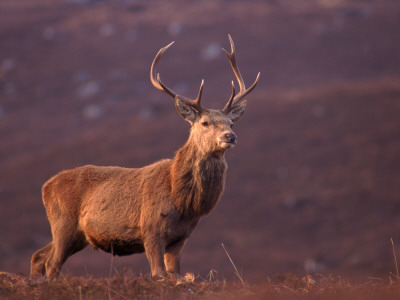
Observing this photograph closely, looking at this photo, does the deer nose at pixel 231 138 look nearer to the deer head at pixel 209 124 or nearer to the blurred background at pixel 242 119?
the deer head at pixel 209 124

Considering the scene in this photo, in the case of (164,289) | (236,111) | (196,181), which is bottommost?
(164,289)

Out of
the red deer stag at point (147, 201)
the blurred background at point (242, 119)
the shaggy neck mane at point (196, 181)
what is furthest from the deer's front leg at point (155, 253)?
the blurred background at point (242, 119)

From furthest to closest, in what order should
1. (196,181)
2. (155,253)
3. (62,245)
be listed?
(62,245) → (196,181) → (155,253)

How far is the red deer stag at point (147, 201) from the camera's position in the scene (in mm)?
10487

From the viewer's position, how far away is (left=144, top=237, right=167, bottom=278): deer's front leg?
10047mm

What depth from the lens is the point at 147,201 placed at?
1070 centimetres

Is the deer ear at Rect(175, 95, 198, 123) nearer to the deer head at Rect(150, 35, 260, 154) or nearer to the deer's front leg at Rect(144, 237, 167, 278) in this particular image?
the deer head at Rect(150, 35, 260, 154)

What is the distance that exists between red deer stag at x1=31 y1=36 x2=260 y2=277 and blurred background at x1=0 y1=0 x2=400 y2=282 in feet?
57.3

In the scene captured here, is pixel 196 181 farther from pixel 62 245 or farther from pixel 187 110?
pixel 62 245

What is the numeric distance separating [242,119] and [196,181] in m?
48.6

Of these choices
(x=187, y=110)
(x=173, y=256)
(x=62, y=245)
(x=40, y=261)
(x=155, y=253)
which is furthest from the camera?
(x=187, y=110)

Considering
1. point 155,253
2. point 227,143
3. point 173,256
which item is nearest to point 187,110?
point 227,143

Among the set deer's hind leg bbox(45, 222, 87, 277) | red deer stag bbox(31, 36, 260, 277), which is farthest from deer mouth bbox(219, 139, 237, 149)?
deer's hind leg bbox(45, 222, 87, 277)

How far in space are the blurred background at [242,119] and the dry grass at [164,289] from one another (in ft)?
63.8
